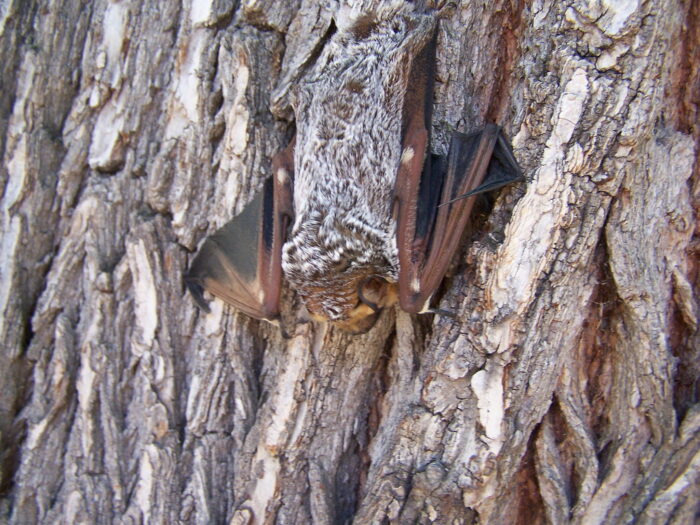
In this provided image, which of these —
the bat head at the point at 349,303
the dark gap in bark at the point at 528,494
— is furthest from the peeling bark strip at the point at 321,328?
the bat head at the point at 349,303

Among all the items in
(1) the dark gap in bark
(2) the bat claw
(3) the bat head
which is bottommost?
(1) the dark gap in bark

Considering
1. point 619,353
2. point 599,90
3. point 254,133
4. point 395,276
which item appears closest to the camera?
point 599,90

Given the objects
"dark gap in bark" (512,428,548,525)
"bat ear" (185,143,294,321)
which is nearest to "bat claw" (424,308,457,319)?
"dark gap in bark" (512,428,548,525)

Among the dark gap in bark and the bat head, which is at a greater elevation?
the bat head

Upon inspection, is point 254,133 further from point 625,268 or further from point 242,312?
point 625,268

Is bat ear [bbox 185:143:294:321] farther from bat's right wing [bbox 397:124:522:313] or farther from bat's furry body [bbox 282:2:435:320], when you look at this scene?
bat's right wing [bbox 397:124:522:313]

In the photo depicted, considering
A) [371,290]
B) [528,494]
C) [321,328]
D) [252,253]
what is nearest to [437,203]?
[371,290]

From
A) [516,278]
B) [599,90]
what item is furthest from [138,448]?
[599,90]
